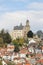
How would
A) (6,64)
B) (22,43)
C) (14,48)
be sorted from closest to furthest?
(6,64) → (14,48) → (22,43)

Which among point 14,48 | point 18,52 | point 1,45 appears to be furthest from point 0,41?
point 18,52

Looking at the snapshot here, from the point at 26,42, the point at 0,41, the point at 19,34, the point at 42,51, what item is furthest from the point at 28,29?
the point at 42,51

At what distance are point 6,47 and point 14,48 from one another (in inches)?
177

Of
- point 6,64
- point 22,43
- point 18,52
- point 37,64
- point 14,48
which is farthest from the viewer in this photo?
point 22,43

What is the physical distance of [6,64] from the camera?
3959cm

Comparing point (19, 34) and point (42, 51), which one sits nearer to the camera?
point (42, 51)

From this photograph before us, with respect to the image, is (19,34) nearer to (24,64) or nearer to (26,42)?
(26,42)

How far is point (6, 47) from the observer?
66.8m

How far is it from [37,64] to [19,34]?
187ft

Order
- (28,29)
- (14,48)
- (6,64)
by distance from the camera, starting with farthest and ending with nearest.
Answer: (28,29) < (14,48) < (6,64)

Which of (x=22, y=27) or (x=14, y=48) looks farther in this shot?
(x=22, y=27)

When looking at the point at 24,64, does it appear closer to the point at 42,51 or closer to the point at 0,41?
the point at 42,51

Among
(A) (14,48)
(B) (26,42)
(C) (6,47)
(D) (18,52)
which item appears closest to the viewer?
(D) (18,52)

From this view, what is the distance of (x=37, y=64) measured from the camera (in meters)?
42.5
